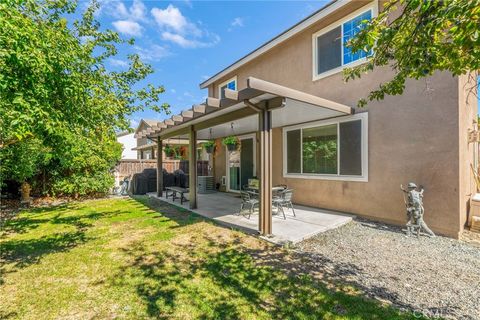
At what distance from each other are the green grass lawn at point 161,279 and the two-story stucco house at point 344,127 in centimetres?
149

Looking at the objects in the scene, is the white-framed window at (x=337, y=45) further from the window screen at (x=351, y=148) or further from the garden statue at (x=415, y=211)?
the garden statue at (x=415, y=211)

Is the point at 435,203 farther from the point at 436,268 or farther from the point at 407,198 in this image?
the point at 436,268

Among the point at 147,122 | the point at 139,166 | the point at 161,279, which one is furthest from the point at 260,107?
the point at 147,122

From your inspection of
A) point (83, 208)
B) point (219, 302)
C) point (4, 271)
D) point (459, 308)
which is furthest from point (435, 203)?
point (83, 208)

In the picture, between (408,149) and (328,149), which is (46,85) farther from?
(408,149)

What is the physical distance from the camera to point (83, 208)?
29.5ft

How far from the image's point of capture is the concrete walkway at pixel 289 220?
529 centimetres

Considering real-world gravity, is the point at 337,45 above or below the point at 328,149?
above

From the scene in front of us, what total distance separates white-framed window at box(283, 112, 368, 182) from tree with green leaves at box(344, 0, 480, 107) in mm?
3818

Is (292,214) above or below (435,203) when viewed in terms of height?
below

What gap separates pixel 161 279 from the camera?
357 centimetres

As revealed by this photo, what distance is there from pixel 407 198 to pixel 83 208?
1048cm

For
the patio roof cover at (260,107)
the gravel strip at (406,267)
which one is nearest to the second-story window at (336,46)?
the patio roof cover at (260,107)

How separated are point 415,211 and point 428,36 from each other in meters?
4.20
